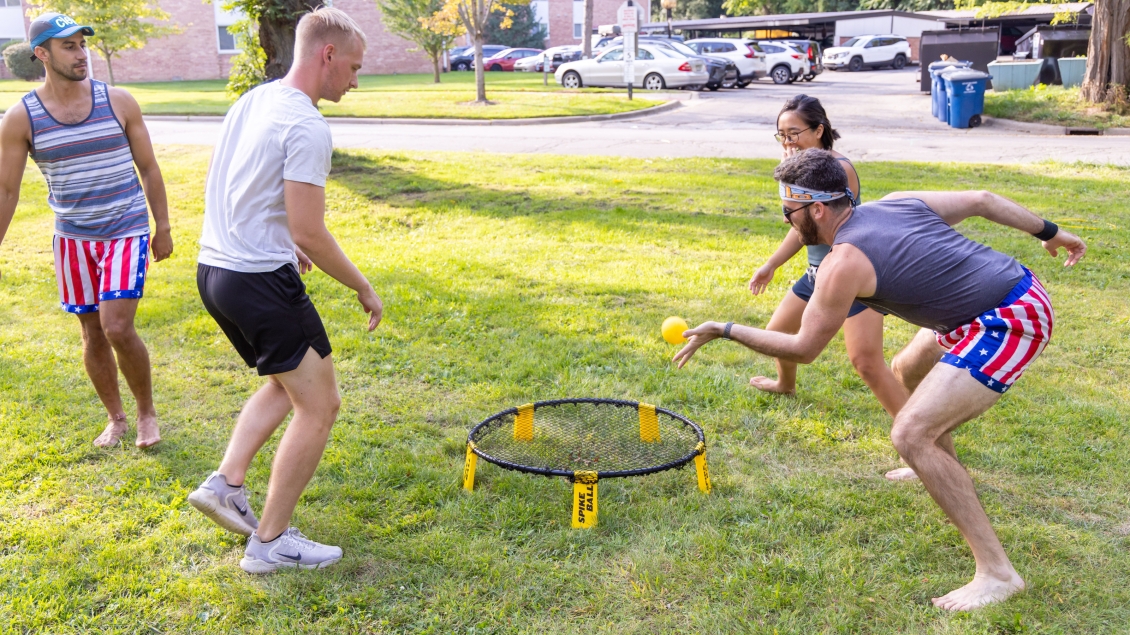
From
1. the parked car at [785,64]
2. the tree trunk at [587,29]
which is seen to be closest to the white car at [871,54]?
the parked car at [785,64]

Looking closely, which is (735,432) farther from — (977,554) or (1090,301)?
(1090,301)

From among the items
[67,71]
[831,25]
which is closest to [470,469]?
[67,71]

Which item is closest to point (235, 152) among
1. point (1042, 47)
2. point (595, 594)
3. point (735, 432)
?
point (595, 594)

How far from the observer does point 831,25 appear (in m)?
52.0

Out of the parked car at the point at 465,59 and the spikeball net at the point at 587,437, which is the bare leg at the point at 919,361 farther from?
the parked car at the point at 465,59

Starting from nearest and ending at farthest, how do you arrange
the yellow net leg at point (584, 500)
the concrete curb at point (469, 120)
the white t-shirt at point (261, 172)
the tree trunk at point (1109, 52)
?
the white t-shirt at point (261, 172), the yellow net leg at point (584, 500), the tree trunk at point (1109, 52), the concrete curb at point (469, 120)

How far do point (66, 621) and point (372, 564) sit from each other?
111cm

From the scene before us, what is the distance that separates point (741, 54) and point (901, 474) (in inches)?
1157

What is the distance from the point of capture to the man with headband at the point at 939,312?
10.8 feet

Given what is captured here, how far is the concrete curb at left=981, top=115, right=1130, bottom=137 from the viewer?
17062 mm

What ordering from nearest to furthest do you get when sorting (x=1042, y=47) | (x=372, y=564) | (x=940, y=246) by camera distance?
1. (x=940, y=246)
2. (x=372, y=564)
3. (x=1042, y=47)

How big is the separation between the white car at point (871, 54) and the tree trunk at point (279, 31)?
35.6 metres

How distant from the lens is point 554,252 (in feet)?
28.0

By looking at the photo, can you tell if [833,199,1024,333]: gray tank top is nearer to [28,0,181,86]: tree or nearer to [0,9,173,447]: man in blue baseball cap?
[0,9,173,447]: man in blue baseball cap
